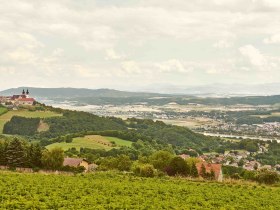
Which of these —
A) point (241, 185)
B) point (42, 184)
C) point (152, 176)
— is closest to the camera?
point (42, 184)

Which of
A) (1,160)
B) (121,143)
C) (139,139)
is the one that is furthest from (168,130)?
(1,160)

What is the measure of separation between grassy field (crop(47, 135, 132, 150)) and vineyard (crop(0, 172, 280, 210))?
74805 millimetres

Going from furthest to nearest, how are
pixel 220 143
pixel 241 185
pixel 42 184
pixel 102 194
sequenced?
1. pixel 220 143
2. pixel 241 185
3. pixel 42 184
4. pixel 102 194

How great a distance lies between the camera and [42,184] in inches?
1515

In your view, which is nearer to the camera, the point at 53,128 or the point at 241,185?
the point at 241,185

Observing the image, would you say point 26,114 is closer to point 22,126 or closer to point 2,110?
point 22,126

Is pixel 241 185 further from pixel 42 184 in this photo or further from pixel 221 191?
pixel 42 184

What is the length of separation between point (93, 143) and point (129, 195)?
91557 millimetres

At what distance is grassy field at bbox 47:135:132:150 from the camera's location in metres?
120

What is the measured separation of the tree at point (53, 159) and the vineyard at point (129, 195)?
2161cm

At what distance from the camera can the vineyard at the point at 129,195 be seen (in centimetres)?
2917

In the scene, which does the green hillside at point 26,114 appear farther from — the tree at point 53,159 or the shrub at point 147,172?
the shrub at point 147,172

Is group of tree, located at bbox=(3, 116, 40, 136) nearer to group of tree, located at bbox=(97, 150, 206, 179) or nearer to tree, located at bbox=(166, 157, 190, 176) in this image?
group of tree, located at bbox=(97, 150, 206, 179)

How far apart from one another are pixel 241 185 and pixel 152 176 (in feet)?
36.8
